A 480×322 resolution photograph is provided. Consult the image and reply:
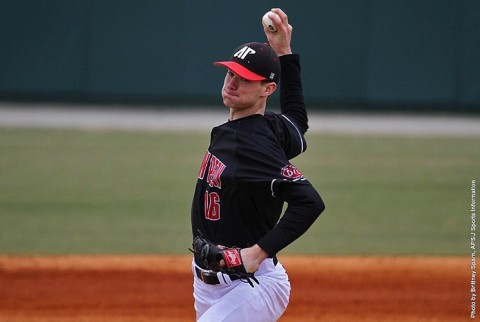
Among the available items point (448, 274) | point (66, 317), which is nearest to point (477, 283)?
point (448, 274)

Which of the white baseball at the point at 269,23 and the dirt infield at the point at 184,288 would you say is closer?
the white baseball at the point at 269,23

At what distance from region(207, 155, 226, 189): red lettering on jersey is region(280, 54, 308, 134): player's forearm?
0.51m

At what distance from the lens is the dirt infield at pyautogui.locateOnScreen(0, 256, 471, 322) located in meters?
5.39

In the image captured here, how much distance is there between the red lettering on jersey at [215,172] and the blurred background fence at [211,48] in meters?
12.9

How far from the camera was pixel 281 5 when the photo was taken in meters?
16.2

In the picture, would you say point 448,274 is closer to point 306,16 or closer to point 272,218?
point 272,218

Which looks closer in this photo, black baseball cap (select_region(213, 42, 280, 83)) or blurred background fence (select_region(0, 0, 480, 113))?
black baseball cap (select_region(213, 42, 280, 83))

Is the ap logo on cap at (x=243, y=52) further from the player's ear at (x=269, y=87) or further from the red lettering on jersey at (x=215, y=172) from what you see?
the red lettering on jersey at (x=215, y=172)

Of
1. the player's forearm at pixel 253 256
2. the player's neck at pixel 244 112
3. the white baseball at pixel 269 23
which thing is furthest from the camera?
the white baseball at pixel 269 23

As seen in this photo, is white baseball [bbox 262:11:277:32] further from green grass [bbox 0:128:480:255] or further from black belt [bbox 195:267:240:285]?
green grass [bbox 0:128:480:255]

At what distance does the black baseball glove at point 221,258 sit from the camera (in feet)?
9.05

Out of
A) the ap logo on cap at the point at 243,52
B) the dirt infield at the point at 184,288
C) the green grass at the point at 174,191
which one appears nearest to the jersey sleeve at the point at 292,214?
the ap logo on cap at the point at 243,52

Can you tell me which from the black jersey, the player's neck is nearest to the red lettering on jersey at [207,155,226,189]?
the black jersey

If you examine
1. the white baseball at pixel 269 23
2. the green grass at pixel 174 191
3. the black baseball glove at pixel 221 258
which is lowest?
the green grass at pixel 174 191
